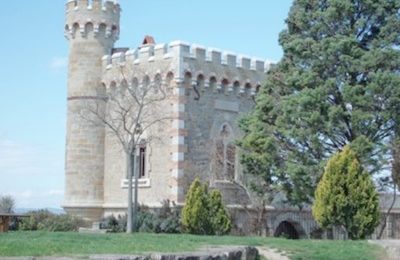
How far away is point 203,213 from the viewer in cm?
2572

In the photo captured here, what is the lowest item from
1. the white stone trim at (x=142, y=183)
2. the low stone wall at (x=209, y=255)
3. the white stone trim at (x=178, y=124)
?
the low stone wall at (x=209, y=255)

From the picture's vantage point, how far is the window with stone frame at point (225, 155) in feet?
97.6

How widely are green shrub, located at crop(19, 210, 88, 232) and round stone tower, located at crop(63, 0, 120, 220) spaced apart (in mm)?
1434

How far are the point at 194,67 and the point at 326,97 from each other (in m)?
6.12

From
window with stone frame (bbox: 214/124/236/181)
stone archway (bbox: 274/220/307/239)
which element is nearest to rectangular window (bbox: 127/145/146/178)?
window with stone frame (bbox: 214/124/236/181)

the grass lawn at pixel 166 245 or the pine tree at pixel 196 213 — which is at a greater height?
the pine tree at pixel 196 213

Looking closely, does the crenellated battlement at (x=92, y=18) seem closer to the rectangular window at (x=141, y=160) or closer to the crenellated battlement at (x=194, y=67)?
the crenellated battlement at (x=194, y=67)

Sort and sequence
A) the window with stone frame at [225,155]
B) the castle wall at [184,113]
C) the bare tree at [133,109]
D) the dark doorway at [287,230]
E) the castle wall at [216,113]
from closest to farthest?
the castle wall at [184,113]
the castle wall at [216,113]
the bare tree at [133,109]
the window with stone frame at [225,155]
the dark doorway at [287,230]

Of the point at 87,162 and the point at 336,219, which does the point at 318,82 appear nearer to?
the point at 336,219

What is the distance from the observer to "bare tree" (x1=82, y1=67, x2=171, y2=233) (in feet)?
95.9

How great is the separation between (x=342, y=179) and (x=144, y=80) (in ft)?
36.2

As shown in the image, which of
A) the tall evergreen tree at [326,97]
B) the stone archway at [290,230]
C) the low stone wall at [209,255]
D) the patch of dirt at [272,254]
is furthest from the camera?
the stone archway at [290,230]

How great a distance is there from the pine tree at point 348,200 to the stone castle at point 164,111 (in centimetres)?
783

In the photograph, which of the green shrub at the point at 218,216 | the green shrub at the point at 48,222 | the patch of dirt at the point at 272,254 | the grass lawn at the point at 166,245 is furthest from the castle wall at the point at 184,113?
the patch of dirt at the point at 272,254
